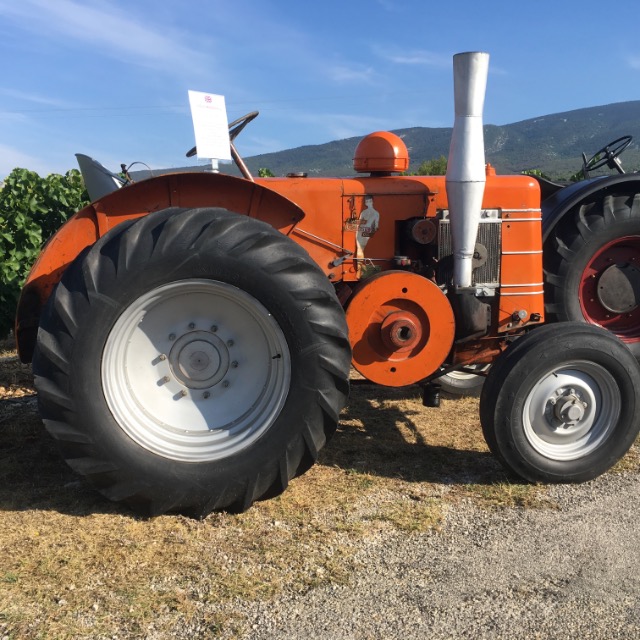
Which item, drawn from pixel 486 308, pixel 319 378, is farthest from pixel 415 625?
pixel 486 308

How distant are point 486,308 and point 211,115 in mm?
1807

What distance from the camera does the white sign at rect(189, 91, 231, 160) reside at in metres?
3.35

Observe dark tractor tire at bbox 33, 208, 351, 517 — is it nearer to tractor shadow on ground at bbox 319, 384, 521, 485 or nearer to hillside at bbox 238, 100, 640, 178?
tractor shadow on ground at bbox 319, 384, 521, 485

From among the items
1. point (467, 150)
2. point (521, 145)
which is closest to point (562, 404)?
point (467, 150)

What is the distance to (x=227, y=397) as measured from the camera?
3266 mm

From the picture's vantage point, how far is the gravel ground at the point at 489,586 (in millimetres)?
2312

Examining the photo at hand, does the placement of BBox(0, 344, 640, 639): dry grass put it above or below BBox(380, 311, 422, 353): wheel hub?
below

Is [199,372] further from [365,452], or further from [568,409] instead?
[568,409]

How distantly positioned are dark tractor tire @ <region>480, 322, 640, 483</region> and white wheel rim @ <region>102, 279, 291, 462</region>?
1101mm

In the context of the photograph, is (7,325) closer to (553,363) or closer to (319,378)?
(319,378)

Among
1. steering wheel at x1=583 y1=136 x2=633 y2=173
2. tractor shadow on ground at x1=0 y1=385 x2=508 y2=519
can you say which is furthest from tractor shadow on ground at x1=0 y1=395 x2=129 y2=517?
steering wheel at x1=583 y1=136 x2=633 y2=173

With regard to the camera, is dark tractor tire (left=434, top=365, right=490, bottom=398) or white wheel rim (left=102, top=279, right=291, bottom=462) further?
dark tractor tire (left=434, top=365, right=490, bottom=398)

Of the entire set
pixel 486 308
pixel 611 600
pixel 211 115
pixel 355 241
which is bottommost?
pixel 611 600

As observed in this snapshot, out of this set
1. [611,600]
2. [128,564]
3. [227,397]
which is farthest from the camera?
[227,397]
